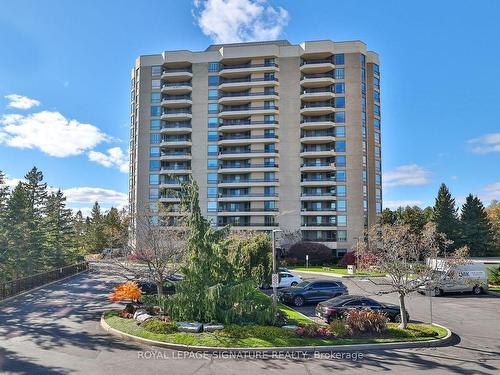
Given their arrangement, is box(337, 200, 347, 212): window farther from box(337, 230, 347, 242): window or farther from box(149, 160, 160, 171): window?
box(149, 160, 160, 171): window

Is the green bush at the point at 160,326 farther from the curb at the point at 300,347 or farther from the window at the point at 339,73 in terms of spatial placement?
the window at the point at 339,73

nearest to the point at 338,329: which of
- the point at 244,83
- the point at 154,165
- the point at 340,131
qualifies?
the point at 340,131

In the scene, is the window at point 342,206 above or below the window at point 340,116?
A: below

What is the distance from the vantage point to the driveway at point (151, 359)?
1216 centimetres

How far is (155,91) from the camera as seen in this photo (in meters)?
72.1

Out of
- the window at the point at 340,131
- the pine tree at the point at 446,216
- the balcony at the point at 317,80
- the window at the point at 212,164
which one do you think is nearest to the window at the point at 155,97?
the window at the point at 212,164

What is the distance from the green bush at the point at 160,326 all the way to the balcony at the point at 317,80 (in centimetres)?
5798

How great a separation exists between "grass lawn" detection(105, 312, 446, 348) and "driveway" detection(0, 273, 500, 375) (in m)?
0.82

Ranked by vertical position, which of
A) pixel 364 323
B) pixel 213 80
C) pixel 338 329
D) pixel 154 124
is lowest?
pixel 338 329

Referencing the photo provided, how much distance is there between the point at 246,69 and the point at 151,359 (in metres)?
62.3

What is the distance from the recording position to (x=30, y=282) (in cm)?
2991

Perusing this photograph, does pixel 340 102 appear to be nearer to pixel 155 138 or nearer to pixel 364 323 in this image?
pixel 155 138

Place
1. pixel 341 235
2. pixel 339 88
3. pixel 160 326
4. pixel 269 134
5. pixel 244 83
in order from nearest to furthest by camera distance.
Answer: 1. pixel 160 326
2. pixel 341 235
3. pixel 339 88
4. pixel 269 134
5. pixel 244 83

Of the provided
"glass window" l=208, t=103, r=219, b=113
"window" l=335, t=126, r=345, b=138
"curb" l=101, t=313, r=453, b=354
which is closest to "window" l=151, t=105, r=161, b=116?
A: "glass window" l=208, t=103, r=219, b=113
